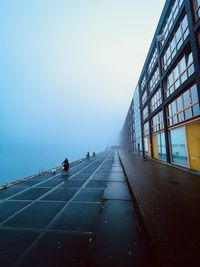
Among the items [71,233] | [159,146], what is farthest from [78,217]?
[159,146]

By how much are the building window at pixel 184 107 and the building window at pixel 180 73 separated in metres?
1.29

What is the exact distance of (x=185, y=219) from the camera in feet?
13.7

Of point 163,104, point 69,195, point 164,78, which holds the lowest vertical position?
point 69,195

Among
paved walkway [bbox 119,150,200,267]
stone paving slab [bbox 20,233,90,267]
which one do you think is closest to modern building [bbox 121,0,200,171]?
paved walkway [bbox 119,150,200,267]

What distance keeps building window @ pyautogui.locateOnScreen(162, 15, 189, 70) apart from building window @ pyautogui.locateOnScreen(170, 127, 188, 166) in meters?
7.60

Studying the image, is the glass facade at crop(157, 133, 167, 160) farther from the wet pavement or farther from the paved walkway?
the wet pavement

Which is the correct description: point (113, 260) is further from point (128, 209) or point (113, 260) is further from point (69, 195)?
point (69, 195)

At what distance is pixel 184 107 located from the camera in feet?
39.1

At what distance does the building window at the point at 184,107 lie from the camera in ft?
34.3

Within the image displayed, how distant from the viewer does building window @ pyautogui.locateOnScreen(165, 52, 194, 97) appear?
36.6 feet

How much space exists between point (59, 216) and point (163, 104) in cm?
1555

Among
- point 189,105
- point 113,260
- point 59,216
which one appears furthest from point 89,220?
point 189,105

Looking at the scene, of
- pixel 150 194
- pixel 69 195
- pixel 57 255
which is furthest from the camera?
pixel 69 195

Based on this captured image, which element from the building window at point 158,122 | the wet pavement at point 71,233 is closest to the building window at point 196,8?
the building window at point 158,122
